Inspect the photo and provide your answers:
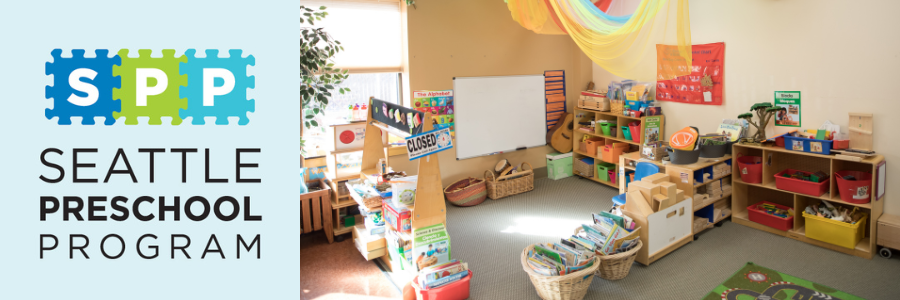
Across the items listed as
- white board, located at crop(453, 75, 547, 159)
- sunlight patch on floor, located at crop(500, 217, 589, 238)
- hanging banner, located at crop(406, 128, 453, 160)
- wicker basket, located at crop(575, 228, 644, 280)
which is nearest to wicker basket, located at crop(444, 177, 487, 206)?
white board, located at crop(453, 75, 547, 159)

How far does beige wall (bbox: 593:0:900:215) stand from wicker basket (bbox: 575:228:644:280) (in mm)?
2063

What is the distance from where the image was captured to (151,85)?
3.88ft

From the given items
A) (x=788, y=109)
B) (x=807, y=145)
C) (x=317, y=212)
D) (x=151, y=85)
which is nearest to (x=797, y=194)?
(x=807, y=145)

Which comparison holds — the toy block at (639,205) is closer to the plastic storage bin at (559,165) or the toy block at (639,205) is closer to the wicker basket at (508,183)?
the wicker basket at (508,183)

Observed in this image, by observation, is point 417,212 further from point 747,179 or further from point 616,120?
point 616,120

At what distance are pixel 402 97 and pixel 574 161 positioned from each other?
2.35 meters

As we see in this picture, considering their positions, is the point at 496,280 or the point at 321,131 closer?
Answer: the point at 496,280

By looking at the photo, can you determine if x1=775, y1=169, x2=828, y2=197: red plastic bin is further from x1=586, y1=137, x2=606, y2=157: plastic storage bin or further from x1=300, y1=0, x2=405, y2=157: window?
x1=300, y1=0, x2=405, y2=157: window

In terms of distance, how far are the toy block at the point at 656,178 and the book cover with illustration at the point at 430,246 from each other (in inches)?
64.5

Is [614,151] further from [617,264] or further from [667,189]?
[617,264]

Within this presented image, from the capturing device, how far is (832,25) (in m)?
3.93

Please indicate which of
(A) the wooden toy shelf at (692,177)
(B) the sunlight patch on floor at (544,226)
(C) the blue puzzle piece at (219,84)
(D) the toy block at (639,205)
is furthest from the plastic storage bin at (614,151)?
(C) the blue puzzle piece at (219,84)

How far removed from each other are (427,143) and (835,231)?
3.16 meters

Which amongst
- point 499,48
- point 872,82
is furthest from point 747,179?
point 499,48
